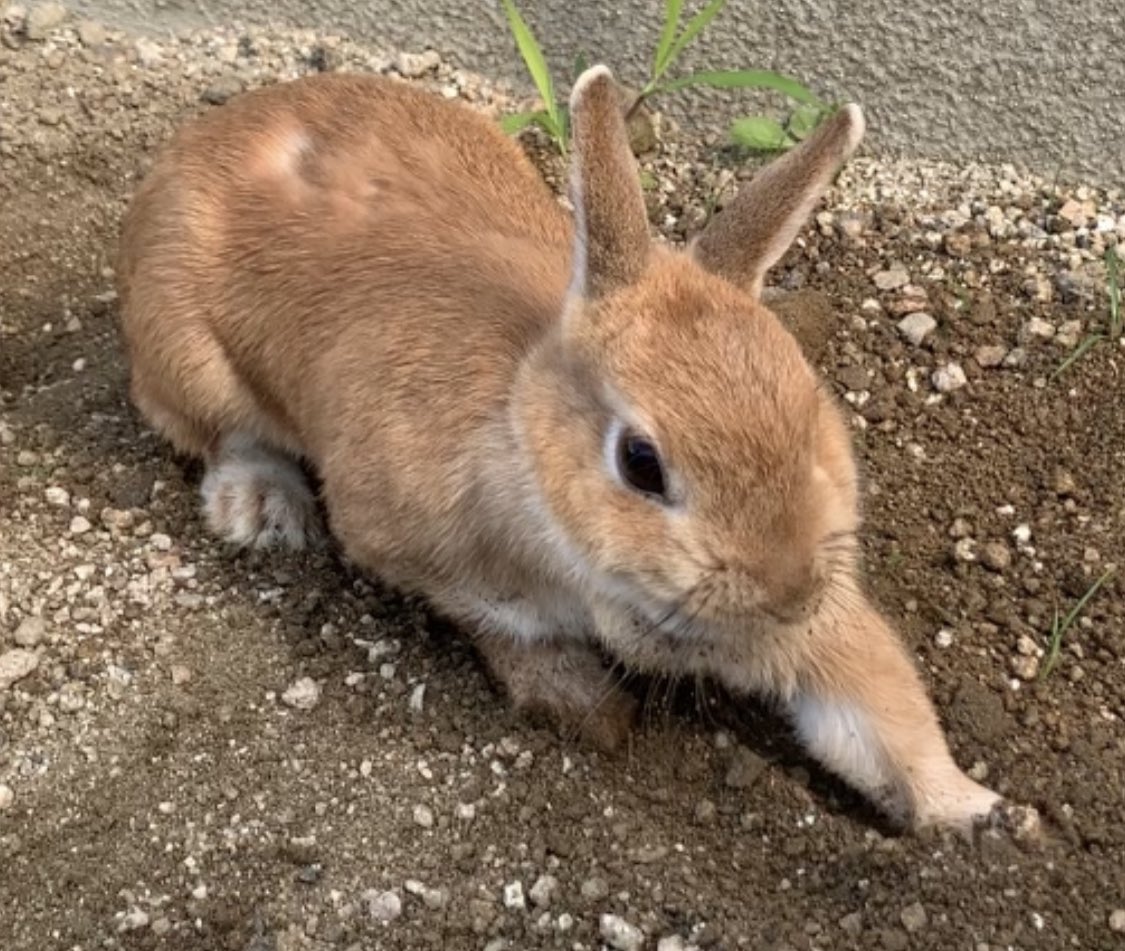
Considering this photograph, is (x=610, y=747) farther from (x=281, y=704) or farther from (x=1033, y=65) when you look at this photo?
(x=1033, y=65)


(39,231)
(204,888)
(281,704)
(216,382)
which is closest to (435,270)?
(216,382)

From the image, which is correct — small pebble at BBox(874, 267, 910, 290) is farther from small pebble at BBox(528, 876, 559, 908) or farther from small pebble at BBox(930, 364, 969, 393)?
small pebble at BBox(528, 876, 559, 908)

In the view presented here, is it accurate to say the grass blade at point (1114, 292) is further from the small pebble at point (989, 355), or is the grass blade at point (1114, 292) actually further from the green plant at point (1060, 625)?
the green plant at point (1060, 625)

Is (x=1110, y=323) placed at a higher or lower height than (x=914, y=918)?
higher

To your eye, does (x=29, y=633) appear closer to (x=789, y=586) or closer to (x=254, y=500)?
(x=254, y=500)

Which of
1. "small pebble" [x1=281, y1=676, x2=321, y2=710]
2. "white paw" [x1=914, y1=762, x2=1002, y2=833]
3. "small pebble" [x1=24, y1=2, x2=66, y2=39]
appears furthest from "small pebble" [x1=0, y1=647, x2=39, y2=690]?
"small pebble" [x1=24, y1=2, x2=66, y2=39]

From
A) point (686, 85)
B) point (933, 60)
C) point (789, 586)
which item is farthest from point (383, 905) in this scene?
point (933, 60)

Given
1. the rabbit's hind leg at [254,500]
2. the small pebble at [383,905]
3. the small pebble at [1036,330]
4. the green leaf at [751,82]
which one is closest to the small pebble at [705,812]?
the small pebble at [383,905]
